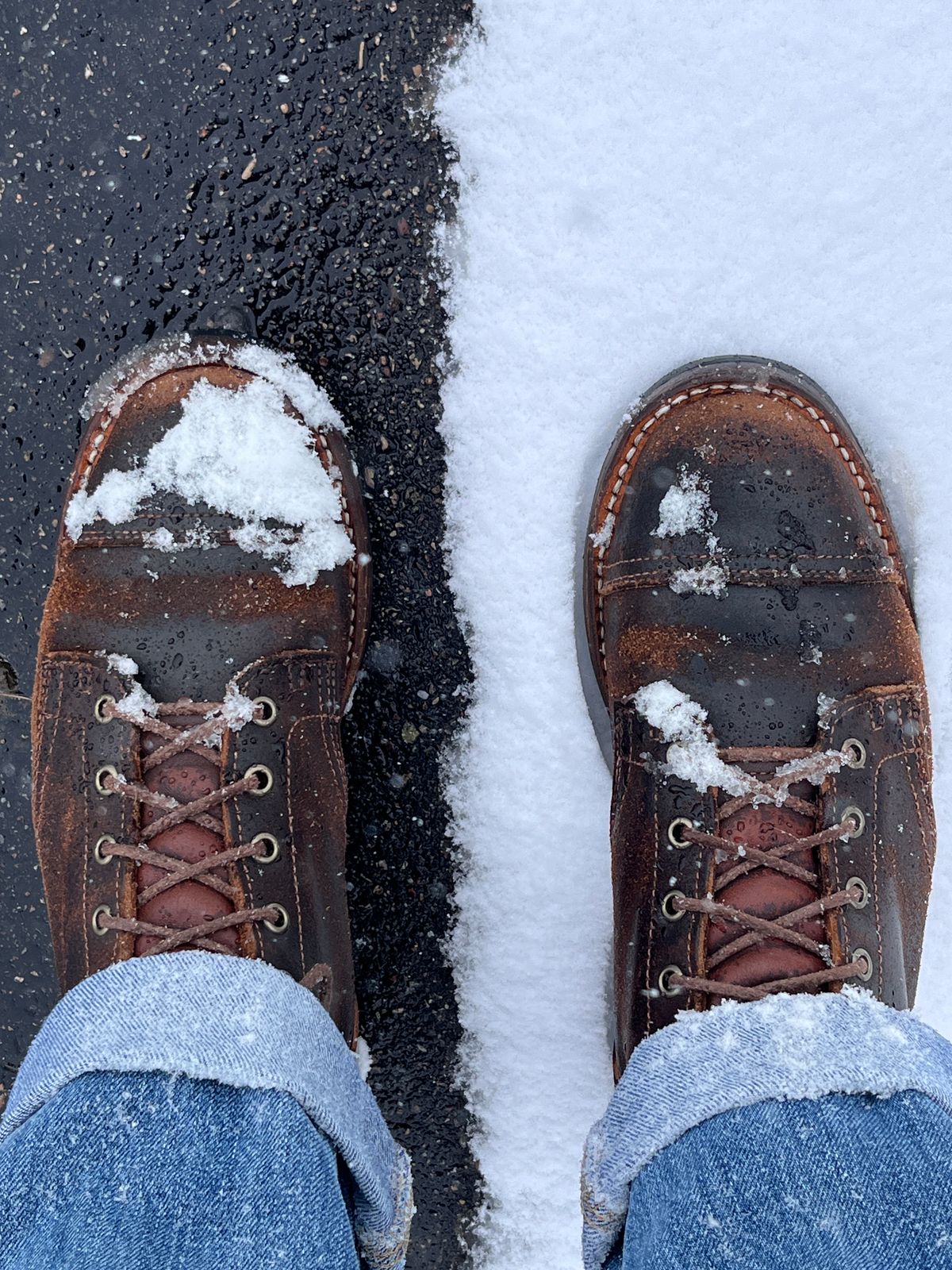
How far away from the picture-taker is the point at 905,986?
3.88 ft

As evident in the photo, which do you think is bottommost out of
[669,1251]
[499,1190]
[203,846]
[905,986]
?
[499,1190]

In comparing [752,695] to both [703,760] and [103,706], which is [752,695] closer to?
[703,760]

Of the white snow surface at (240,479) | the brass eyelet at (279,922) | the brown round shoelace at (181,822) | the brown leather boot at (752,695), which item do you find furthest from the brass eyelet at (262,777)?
the brown leather boot at (752,695)

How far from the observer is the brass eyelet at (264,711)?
118 cm

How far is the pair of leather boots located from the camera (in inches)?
45.4

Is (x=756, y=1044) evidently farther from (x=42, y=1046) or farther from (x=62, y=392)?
(x=62, y=392)

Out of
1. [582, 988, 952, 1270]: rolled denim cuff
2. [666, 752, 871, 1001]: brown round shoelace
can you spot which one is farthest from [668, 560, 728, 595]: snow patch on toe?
[582, 988, 952, 1270]: rolled denim cuff

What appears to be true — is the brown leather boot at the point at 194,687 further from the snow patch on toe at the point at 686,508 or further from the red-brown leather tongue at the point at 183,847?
the snow patch on toe at the point at 686,508

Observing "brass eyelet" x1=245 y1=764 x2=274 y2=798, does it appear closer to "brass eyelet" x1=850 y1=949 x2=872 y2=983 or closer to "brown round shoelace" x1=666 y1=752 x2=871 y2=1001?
"brown round shoelace" x1=666 y1=752 x2=871 y2=1001

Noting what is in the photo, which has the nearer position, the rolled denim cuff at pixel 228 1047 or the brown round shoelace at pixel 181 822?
the rolled denim cuff at pixel 228 1047

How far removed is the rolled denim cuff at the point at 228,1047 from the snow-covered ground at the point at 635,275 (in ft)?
1.36

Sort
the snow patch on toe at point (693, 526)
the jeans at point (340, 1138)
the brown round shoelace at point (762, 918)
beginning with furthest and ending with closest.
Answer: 1. the snow patch on toe at point (693, 526)
2. the brown round shoelace at point (762, 918)
3. the jeans at point (340, 1138)

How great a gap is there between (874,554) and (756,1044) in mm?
658

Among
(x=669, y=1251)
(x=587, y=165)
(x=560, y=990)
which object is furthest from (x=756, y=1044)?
(x=587, y=165)
